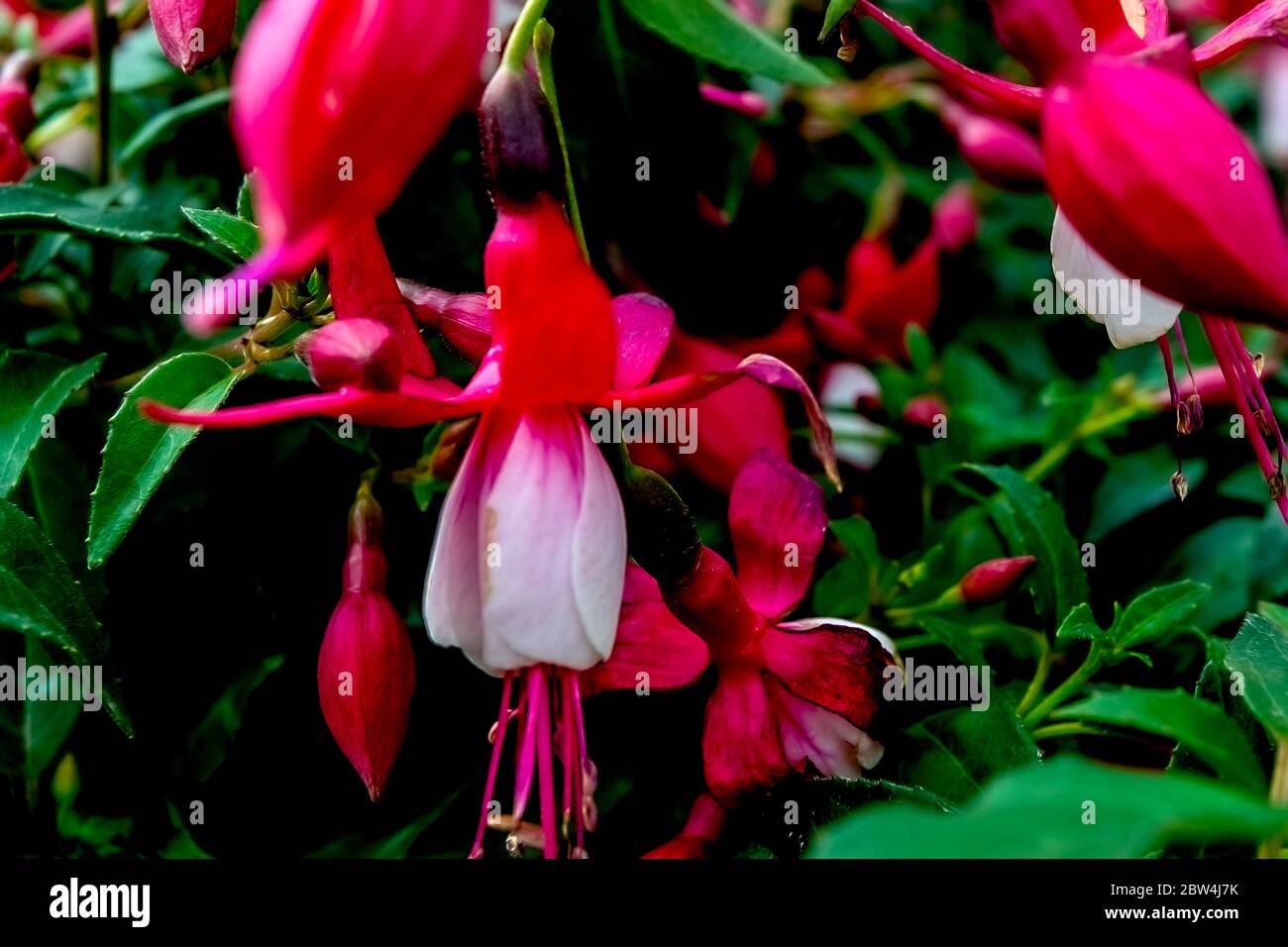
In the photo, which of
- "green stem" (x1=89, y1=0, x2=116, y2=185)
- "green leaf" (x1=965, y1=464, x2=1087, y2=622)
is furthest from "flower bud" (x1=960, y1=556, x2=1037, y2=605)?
"green stem" (x1=89, y1=0, x2=116, y2=185)

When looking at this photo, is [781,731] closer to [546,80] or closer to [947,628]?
[947,628]

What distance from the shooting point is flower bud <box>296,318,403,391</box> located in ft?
1.11

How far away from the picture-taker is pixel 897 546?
2.21 ft

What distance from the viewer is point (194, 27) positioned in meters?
0.41

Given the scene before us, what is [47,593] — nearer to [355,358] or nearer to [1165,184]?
[355,358]

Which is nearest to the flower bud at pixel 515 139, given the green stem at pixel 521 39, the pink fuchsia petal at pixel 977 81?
the green stem at pixel 521 39

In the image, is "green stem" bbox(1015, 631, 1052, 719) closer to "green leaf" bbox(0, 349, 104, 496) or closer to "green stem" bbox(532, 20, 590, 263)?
"green stem" bbox(532, 20, 590, 263)

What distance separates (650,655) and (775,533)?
0.21ft

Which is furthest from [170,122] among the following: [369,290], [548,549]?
[548,549]

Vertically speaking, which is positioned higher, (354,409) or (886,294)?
(886,294)

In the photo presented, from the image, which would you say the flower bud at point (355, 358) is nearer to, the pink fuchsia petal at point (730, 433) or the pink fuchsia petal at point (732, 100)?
the pink fuchsia petal at point (730, 433)

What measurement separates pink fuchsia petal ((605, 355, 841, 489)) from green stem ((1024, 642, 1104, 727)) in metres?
0.22

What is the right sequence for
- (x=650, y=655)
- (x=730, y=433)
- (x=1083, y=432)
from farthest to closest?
1. (x=1083, y=432)
2. (x=730, y=433)
3. (x=650, y=655)
